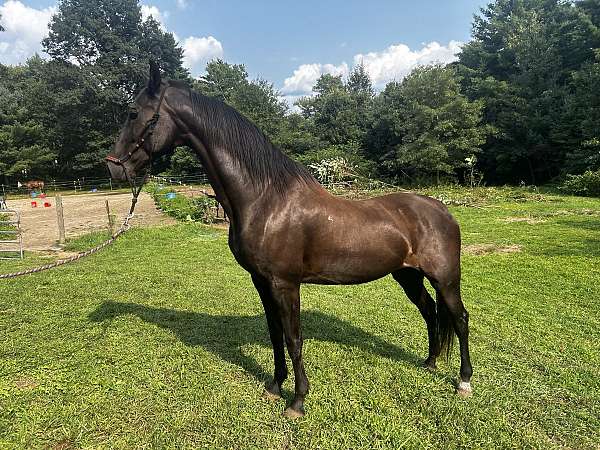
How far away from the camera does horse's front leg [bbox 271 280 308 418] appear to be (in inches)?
108

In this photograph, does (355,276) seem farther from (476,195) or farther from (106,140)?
(106,140)

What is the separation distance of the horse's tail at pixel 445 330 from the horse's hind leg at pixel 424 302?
61mm

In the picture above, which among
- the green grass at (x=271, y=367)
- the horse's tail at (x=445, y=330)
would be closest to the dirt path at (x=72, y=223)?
the green grass at (x=271, y=367)

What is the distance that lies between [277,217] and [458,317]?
1.81m

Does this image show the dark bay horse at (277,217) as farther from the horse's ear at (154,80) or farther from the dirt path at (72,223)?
the dirt path at (72,223)

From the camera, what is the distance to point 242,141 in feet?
8.93

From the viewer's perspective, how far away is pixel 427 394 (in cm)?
303

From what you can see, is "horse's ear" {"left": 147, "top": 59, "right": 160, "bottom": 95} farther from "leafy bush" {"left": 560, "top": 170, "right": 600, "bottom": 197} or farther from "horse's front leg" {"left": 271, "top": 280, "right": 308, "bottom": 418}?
"leafy bush" {"left": 560, "top": 170, "right": 600, "bottom": 197}

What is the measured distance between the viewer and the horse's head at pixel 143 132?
2611mm

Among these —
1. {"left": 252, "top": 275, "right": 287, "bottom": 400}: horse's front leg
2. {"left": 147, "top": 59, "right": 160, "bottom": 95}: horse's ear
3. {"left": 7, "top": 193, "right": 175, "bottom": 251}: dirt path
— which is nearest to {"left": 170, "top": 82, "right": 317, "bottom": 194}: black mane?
{"left": 147, "top": 59, "right": 160, "bottom": 95}: horse's ear

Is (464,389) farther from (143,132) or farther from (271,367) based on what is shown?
(143,132)

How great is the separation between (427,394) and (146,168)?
2.89 metres

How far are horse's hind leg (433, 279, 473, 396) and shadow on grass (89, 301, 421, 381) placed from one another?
0.52m

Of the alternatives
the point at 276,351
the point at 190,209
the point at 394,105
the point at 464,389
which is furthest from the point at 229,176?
the point at 394,105
